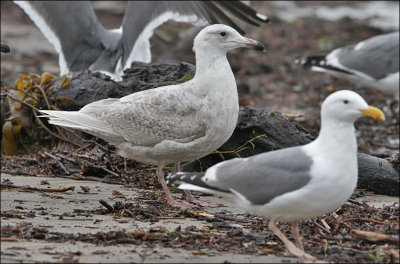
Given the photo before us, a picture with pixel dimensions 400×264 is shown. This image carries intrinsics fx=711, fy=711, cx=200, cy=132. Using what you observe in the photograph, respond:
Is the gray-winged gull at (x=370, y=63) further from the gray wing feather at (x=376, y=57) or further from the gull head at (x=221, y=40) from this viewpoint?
the gull head at (x=221, y=40)

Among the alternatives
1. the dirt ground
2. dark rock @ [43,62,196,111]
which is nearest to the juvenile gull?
the dirt ground

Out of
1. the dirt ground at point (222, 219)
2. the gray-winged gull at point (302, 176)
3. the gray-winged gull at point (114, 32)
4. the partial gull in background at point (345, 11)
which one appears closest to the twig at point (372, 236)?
the dirt ground at point (222, 219)

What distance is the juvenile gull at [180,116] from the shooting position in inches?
203

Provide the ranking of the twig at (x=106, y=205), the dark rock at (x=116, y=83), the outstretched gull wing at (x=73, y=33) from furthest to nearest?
the outstretched gull wing at (x=73, y=33) < the dark rock at (x=116, y=83) < the twig at (x=106, y=205)

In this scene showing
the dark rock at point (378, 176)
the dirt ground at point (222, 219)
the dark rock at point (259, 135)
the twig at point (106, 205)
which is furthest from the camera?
the dark rock at point (259, 135)

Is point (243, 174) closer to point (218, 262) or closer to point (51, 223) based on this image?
point (218, 262)

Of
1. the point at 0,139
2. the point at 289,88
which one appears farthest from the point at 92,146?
the point at 289,88

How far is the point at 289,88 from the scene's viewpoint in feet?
→ 40.6

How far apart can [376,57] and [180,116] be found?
6.43m

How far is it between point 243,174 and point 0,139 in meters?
4.24

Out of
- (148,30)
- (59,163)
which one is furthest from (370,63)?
(59,163)

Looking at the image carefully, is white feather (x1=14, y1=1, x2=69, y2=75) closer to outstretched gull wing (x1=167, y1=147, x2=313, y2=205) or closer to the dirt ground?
the dirt ground

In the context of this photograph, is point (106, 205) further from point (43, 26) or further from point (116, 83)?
point (43, 26)

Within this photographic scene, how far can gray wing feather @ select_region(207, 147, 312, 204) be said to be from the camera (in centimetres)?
377
